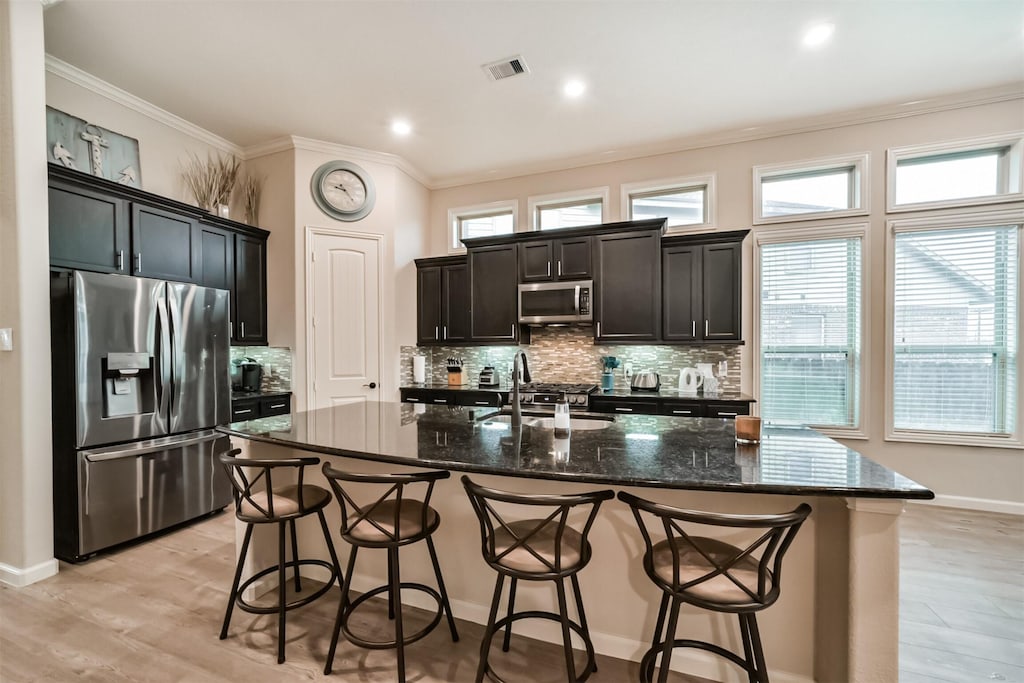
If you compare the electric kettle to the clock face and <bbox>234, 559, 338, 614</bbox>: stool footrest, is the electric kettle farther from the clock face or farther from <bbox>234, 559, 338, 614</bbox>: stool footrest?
the clock face

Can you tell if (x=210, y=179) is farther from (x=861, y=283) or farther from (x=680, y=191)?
(x=861, y=283)

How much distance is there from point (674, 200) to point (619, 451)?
139 inches

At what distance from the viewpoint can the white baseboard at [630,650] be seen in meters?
1.65

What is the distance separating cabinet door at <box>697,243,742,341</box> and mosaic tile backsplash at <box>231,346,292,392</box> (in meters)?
4.08

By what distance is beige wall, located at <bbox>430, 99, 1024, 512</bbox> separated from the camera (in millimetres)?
3416

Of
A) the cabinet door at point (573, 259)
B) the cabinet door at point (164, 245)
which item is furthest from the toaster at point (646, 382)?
the cabinet door at point (164, 245)

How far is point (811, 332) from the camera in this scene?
12.8 ft

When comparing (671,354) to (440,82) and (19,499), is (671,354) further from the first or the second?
(19,499)

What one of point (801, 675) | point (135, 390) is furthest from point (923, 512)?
point (135, 390)

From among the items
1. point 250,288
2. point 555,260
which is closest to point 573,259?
point 555,260

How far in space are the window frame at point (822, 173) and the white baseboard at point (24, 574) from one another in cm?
584

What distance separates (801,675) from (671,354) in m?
2.99

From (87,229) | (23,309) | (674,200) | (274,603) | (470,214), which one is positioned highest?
(470,214)

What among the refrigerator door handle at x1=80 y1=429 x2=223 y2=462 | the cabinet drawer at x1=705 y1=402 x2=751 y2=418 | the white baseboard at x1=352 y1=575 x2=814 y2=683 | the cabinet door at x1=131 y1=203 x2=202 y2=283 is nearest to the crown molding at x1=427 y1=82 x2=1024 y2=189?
the cabinet drawer at x1=705 y1=402 x2=751 y2=418
